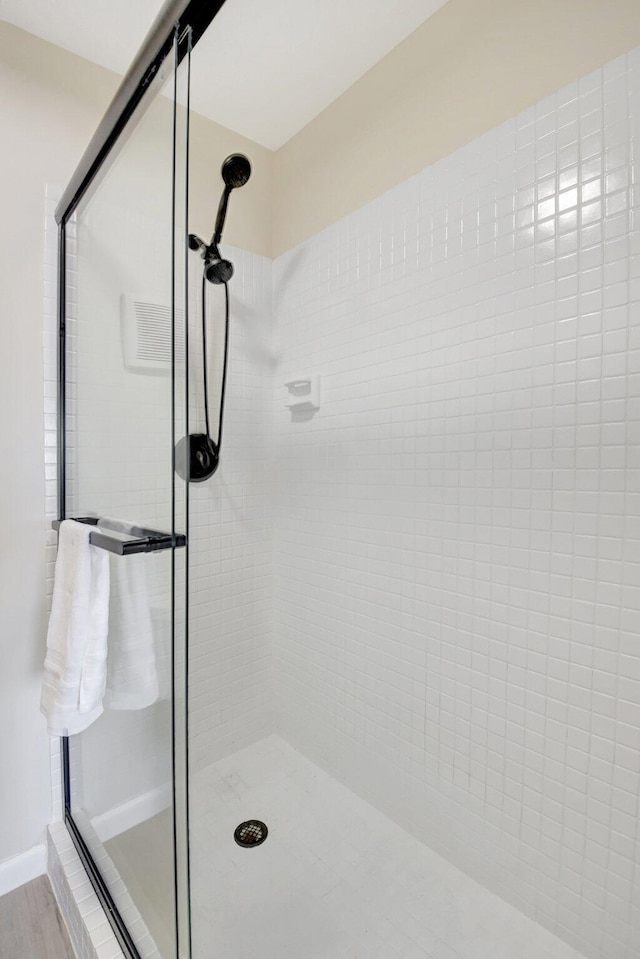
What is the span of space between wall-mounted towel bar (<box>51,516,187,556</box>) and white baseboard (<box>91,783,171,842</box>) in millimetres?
397

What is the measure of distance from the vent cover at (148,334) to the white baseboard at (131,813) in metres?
0.72

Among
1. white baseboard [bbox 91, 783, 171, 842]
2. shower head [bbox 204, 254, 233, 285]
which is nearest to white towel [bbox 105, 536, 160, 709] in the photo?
white baseboard [bbox 91, 783, 171, 842]

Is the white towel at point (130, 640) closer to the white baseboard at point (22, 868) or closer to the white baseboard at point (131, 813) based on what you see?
the white baseboard at point (131, 813)

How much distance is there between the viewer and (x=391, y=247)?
1474 mm

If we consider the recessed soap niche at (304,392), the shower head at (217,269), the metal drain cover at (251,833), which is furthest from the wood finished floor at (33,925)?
the shower head at (217,269)

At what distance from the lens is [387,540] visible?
151cm

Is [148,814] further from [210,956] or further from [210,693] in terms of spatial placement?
[210,693]

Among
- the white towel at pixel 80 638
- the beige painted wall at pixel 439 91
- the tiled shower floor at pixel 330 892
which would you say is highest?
the beige painted wall at pixel 439 91

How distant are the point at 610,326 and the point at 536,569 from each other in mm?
575

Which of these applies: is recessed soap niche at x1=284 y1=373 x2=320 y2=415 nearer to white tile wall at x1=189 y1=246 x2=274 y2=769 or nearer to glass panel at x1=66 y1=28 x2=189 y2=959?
white tile wall at x1=189 y1=246 x2=274 y2=769

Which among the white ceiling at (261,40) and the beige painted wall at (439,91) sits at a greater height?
the white ceiling at (261,40)

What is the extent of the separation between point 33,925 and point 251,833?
586 mm

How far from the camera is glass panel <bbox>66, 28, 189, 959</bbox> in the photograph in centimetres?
76

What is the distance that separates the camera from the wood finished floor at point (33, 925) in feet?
3.76
